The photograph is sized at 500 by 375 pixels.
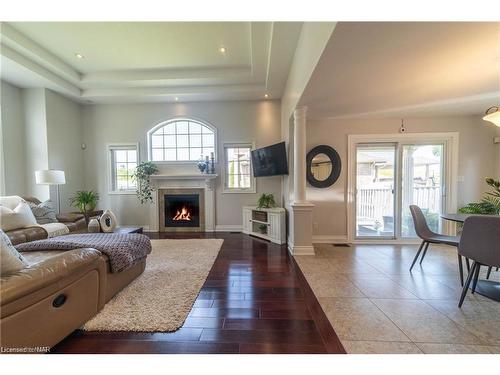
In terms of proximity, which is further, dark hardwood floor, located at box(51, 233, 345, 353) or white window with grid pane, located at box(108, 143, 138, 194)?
white window with grid pane, located at box(108, 143, 138, 194)

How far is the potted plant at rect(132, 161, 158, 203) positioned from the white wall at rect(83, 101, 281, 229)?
0.20 metres

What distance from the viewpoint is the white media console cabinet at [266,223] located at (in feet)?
13.2

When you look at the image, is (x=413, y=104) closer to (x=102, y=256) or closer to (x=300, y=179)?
(x=300, y=179)

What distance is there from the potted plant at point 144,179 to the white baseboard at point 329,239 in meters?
3.94

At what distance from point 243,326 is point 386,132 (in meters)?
4.17

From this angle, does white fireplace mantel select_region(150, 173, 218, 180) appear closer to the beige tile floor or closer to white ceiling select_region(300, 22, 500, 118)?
white ceiling select_region(300, 22, 500, 118)

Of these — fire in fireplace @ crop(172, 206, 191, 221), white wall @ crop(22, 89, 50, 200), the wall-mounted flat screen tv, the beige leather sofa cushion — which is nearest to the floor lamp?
white wall @ crop(22, 89, 50, 200)

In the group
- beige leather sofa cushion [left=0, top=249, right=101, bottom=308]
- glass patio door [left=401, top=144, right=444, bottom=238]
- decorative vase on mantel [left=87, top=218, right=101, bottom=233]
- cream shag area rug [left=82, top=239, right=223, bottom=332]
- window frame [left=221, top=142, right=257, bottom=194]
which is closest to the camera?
beige leather sofa cushion [left=0, top=249, right=101, bottom=308]

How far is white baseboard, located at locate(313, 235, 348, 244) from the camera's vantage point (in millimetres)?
4145

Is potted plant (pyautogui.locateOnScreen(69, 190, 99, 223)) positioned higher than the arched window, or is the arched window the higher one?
the arched window

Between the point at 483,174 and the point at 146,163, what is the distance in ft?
22.8

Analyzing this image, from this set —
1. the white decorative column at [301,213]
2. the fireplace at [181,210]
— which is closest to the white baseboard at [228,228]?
the fireplace at [181,210]

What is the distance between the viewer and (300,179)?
3.47 metres
